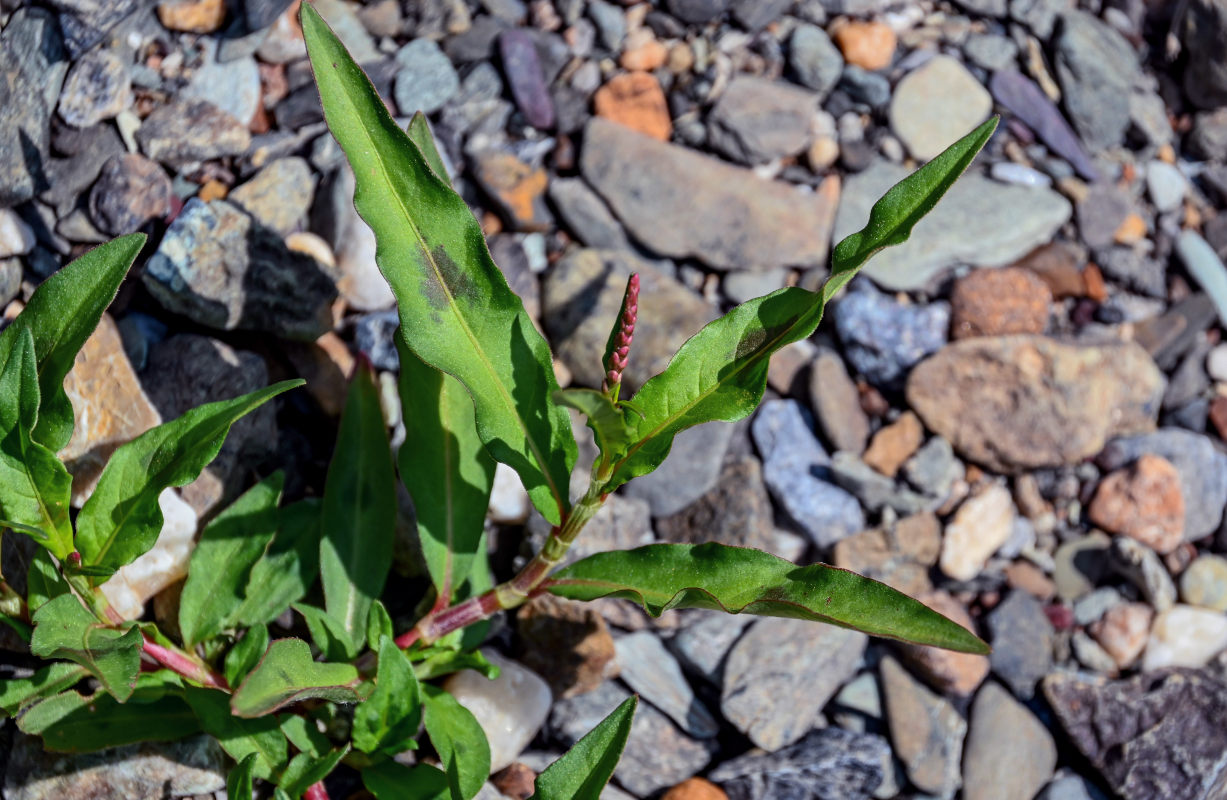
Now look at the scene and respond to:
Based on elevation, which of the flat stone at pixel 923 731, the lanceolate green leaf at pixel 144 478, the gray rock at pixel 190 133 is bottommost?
the flat stone at pixel 923 731

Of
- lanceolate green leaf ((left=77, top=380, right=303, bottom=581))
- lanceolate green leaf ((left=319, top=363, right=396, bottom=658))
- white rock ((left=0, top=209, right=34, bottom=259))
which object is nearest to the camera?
lanceolate green leaf ((left=77, top=380, right=303, bottom=581))

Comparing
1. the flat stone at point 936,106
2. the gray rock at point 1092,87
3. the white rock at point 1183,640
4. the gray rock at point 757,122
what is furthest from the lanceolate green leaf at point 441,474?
the gray rock at point 1092,87

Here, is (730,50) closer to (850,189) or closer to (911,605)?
(850,189)

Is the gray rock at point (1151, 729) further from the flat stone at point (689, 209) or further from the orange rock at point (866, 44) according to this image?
the orange rock at point (866, 44)

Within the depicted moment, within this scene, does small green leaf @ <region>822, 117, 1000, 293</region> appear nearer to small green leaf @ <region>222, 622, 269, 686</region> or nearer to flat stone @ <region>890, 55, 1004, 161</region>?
small green leaf @ <region>222, 622, 269, 686</region>

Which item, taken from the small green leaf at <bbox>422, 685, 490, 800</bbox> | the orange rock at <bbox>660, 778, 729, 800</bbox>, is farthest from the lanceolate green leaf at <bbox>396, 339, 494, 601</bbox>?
the orange rock at <bbox>660, 778, 729, 800</bbox>

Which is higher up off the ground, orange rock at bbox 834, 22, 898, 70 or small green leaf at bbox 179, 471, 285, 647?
orange rock at bbox 834, 22, 898, 70
